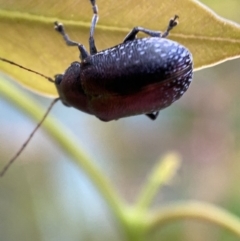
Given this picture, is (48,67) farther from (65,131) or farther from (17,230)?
(17,230)

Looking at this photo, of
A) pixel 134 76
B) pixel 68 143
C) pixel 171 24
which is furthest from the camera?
pixel 68 143

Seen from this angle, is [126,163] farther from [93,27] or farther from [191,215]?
[93,27]

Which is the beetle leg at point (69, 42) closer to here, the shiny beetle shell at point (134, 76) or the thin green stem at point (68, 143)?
the shiny beetle shell at point (134, 76)

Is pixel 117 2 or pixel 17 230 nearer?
pixel 117 2


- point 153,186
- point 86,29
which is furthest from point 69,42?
point 153,186

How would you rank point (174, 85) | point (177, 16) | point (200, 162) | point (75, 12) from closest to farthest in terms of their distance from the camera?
1. point (177, 16)
2. point (75, 12)
3. point (174, 85)
4. point (200, 162)

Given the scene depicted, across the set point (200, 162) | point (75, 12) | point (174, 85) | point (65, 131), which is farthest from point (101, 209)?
point (75, 12)

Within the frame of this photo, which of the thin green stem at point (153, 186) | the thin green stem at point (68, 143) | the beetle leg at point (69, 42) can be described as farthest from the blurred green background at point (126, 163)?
the beetle leg at point (69, 42)
